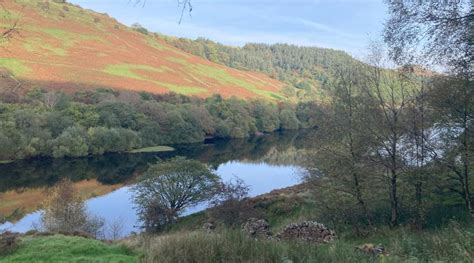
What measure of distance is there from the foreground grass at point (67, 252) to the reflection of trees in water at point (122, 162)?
1159 inches

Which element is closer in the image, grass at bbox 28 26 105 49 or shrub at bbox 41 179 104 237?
shrub at bbox 41 179 104 237

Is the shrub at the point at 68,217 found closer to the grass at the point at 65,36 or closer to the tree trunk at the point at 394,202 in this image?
the tree trunk at the point at 394,202

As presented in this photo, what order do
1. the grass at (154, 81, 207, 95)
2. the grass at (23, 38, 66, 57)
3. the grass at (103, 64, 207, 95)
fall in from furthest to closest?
1. the grass at (154, 81, 207, 95)
2. the grass at (103, 64, 207, 95)
3. the grass at (23, 38, 66, 57)

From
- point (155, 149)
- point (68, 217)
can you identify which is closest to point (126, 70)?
point (155, 149)

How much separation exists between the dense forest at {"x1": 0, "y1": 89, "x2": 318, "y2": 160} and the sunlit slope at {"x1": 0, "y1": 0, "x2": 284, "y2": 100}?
10.5 m

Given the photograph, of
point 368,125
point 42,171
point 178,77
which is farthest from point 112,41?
point 368,125

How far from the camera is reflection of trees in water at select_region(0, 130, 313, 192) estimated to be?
53806 mm

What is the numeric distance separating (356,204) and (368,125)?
3.91m

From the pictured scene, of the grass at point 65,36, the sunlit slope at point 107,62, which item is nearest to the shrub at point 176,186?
the sunlit slope at point 107,62

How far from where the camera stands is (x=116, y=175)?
192 feet

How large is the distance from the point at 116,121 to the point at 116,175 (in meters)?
27.4

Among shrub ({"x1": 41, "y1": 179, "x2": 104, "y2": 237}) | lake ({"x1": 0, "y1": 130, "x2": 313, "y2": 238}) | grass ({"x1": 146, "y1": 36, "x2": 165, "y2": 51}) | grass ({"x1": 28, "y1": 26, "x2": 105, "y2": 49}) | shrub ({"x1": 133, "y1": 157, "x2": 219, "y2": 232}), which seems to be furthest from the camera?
grass ({"x1": 146, "y1": 36, "x2": 165, "y2": 51})

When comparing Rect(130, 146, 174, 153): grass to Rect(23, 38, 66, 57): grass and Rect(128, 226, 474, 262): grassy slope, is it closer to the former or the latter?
Rect(23, 38, 66, 57): grass

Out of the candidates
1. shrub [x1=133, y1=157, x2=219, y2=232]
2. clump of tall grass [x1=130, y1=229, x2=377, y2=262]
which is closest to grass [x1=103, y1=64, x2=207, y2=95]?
shrub [x1=133, y1=157, x2=219, y2=232]
